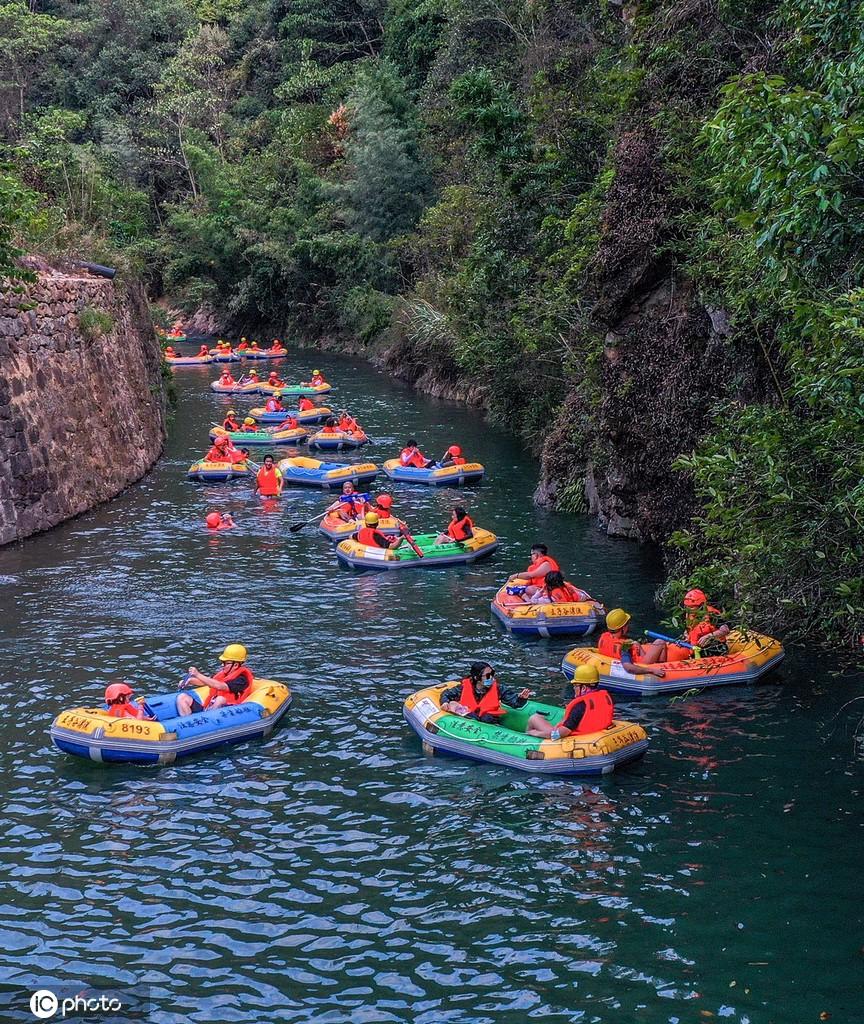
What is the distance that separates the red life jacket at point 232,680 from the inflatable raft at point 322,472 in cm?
1324

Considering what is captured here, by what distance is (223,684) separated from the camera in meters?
13.4

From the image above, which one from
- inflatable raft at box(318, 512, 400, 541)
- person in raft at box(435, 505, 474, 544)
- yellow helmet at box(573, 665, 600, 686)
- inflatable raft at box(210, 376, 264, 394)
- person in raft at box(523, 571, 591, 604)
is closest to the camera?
yellow helmet at box(573, 665, 600, 686)

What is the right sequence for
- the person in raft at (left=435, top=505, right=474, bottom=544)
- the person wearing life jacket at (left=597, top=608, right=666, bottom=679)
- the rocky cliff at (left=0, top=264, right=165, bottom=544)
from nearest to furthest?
the person wearing life jacket at (left=597, top=608, right=666, bottom=679) → the person in raft at (left=435, top=505, right=474, bottom=544) → the rocky cliff at (left=0, top=264, right=165, bottom=544)

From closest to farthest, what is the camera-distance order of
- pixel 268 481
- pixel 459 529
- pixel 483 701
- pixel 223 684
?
pixel 483 701 < pixel 223 684 < pixel 459 529 < pixel 268 481

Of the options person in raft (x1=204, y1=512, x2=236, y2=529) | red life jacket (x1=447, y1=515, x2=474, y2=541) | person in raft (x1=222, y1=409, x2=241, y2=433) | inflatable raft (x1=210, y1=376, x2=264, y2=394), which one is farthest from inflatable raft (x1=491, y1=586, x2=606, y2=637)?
inflatable raft (x1=210, y1=376, x2=264, y2=394)

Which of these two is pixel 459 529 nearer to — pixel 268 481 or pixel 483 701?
pixel 268 481

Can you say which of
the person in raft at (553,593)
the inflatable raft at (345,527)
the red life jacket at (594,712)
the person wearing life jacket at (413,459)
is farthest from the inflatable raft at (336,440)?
the red life jacket at (594,712)

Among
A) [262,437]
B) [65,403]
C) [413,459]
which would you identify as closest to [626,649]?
[65,403]

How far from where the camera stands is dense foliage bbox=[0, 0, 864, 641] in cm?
945

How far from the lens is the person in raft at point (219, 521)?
22438 mm

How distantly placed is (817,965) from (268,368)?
42.3 meters

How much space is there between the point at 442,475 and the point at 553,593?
1008 cm

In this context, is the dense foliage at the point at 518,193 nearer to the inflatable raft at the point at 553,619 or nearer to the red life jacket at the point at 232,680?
the inflatable raft at the point at 553,619

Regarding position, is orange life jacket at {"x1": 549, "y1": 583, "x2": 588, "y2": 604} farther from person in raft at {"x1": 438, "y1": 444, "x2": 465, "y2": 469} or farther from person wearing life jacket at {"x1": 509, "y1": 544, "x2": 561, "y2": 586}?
person in raft at {"x1": 438, "y1": 444, "x2": 465, "y2": 469}
